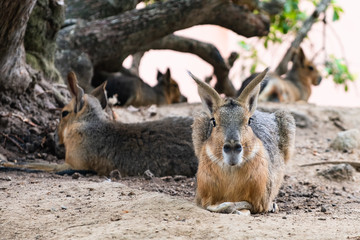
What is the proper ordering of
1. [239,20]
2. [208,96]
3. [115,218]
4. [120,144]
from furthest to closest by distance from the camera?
[239,20] < [120,144] < [208,96] < [115,218]

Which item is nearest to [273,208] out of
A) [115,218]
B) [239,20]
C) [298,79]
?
[115,218]

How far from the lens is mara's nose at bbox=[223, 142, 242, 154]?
391 centimetres

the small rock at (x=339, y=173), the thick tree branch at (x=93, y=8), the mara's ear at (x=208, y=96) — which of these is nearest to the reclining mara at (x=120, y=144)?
the small rock at (x=339, y=173)

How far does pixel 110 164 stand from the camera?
6406 mm

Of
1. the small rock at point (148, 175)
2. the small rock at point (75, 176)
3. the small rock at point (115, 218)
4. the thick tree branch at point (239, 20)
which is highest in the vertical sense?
the thick tree branch at point (239, 20)

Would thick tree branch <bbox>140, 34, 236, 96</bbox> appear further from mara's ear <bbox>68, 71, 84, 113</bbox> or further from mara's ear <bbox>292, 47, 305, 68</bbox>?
mara's ear <bbox>68, 71, 84, 113</bbox>

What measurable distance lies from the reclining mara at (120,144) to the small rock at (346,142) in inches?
90.1

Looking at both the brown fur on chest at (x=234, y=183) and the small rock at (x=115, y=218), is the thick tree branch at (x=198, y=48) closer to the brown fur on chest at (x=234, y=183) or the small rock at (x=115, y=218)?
the brown fur on chest at (x=234, y=183)

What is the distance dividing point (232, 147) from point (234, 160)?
0.09 meters

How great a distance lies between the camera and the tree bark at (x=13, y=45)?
540 cm

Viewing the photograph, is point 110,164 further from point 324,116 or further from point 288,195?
point 324,116

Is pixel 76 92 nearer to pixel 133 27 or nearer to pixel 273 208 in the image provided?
pixel 133 27

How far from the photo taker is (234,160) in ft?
12.9

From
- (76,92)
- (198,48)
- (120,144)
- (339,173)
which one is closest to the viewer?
(339,173)
